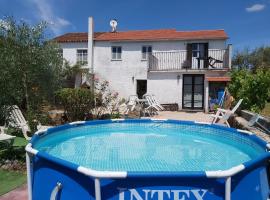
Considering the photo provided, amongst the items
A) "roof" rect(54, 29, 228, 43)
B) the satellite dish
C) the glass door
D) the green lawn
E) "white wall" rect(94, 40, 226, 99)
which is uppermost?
the satellite dish

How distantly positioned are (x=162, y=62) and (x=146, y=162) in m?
20.8

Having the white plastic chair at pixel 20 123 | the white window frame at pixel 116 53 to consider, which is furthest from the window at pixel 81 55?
the white plastic chair at pixel 20 123

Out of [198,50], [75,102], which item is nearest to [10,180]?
[75,102]

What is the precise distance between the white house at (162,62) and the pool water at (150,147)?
584 inches

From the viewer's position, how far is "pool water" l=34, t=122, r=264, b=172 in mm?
6707

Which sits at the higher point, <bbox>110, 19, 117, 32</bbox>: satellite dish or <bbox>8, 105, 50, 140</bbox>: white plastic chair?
<bbox>110, 19, 117, 32</bbox>: satellite dish

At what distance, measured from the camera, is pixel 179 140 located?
10.3 meters

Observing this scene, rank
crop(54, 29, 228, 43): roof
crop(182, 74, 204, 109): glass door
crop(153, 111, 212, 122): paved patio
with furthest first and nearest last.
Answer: crop(54, 29, 228, 43): roof → crop(182, 74, 204, 109): glass door → crop(153, 111, 212, 122): paved patio

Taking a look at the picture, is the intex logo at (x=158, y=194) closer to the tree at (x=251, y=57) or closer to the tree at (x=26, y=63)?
the tree at (x=26, y=63)

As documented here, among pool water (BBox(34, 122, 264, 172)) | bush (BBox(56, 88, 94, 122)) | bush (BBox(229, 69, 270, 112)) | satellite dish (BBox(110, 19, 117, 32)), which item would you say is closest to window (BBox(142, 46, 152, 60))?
satellite dish (BBox(110, 19, 117, 32))

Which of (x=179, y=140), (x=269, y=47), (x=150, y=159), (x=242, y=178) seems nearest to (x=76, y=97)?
(x=179, y=140)

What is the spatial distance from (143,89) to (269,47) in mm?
39215

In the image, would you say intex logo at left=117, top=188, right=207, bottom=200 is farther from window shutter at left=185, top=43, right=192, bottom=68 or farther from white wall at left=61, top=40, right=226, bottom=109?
window shutter at left=185, top=43, right=192, bottom=68

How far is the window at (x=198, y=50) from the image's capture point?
88.1ft
